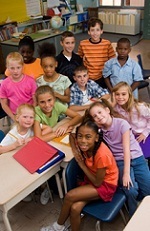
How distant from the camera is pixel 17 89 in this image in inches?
102

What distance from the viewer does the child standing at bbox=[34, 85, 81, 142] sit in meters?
2.13

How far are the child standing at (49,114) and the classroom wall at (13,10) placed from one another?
474 centimetres

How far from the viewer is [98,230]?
183 cm

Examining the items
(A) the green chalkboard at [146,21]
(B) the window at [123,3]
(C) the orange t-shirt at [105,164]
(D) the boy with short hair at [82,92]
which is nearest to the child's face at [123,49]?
(D) the boy with short hair at [82,92]

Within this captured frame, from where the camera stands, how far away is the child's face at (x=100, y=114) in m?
1.94

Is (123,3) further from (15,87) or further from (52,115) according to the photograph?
(52,115)

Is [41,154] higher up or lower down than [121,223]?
higher up

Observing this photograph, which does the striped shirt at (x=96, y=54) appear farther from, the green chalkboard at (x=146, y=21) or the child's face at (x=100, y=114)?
the green chalkboard at (x=146, y=21)

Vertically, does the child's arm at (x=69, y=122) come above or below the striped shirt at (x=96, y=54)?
below

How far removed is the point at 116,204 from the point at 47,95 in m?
1.02

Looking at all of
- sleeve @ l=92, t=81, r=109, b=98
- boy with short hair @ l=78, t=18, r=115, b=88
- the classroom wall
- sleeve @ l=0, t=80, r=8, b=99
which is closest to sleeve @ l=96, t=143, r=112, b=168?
sleeve @ l=92, t=81, r=109, b=98

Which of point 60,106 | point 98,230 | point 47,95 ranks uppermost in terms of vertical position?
point 47,95

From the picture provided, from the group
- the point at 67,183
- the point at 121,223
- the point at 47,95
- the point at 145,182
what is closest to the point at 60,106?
the point at 47,95

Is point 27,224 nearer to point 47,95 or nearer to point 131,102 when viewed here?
point 47,95
